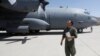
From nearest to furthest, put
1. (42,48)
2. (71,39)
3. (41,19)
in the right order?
1. (71,39)
2. (42,48)
3. (41,19)

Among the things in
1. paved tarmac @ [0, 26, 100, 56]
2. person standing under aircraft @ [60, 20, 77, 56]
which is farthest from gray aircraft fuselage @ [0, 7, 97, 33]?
person standing under aircraft @ [60, 20, 77, 56]

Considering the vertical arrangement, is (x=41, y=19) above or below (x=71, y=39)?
below

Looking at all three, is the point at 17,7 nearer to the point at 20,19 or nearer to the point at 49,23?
the point at 20,19

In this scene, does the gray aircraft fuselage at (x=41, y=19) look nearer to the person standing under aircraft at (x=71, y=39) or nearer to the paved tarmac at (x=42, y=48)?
the paved tarmac at (x=42, y=48)

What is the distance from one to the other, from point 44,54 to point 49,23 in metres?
16.4

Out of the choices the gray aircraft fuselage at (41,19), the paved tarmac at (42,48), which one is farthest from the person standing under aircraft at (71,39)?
the gray aircraft fuselage at (41,19)

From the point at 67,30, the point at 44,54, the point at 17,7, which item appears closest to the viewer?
the point at 67,30

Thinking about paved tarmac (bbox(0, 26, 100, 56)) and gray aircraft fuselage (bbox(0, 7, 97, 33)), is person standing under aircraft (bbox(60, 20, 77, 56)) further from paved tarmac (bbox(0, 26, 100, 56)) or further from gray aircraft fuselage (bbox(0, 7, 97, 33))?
gray aircraft fuselage (bbox(0, 7, 97, 33))

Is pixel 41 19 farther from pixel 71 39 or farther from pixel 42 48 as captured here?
pixel 71 39

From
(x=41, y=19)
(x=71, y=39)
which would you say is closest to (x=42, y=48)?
(x=71, y=39)

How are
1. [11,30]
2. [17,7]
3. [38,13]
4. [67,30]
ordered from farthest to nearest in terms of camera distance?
[38,13]
[11,30]
[17,7]
[67,30]

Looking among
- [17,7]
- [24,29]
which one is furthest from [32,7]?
[24,29]

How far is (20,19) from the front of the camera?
83.1 ft

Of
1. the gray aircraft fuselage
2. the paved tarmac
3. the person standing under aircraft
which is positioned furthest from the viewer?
the gray aircraft fuselage
